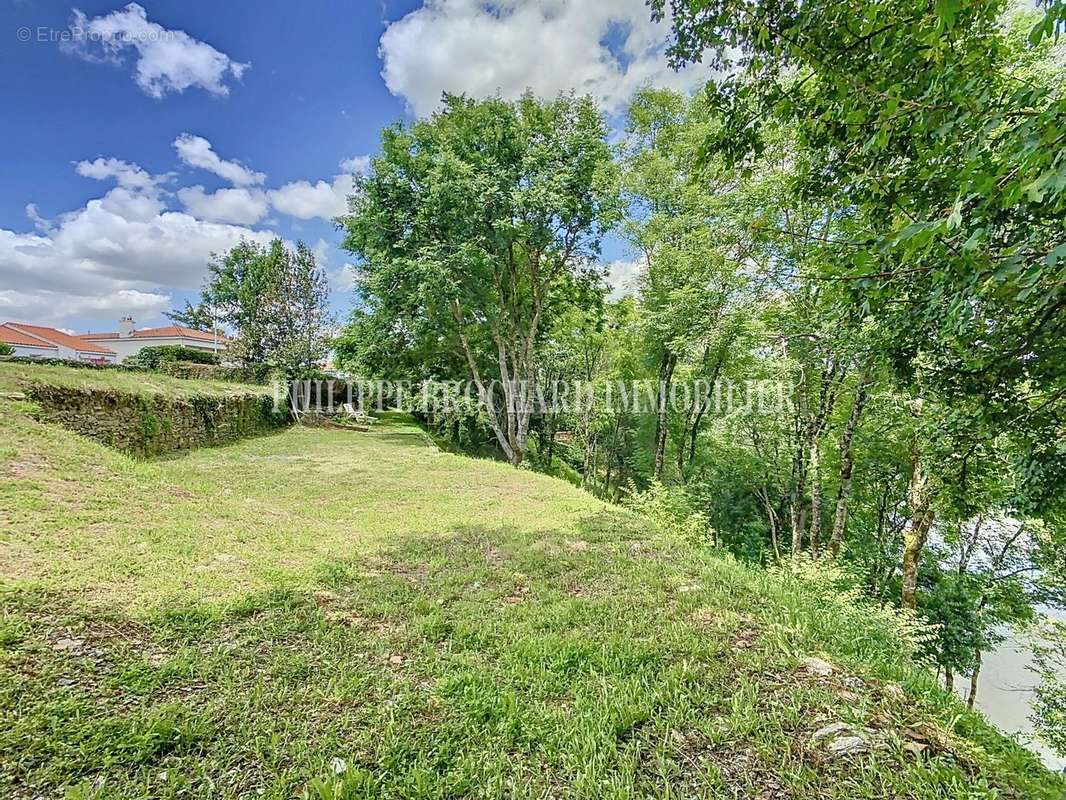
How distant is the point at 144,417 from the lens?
8781mm

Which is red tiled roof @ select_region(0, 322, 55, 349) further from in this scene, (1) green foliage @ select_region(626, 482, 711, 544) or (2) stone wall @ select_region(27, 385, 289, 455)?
(1) green foliage @ select_region(626, 482, 711, 544)

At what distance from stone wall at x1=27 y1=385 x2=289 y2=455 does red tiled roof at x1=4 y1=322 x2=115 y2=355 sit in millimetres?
33315

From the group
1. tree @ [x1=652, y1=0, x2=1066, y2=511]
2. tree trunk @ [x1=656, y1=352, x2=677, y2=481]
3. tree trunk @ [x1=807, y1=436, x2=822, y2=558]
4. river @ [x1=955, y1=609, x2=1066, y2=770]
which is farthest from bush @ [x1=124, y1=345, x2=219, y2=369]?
river @ [x1=955, y1=609, x2=1066, y2=770]

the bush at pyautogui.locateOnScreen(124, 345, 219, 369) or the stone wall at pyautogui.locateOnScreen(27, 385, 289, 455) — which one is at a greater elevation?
the bush at pyautogui.locateOnScreen(124, 345, 219, 369)

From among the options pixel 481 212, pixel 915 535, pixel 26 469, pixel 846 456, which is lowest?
pixel 915 535

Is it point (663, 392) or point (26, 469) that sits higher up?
point (663, 392)

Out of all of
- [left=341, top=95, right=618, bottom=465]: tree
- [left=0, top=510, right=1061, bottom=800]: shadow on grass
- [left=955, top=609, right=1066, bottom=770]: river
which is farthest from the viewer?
[left=341, top=95, right=618, bottom=465]: tree

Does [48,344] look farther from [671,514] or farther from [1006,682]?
[1006,682]

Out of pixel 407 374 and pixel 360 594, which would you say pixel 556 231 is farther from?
pixel 360 594

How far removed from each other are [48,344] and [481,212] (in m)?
41.7

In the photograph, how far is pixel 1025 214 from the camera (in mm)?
1794

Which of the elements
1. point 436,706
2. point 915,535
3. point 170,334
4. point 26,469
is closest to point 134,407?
point 26,469

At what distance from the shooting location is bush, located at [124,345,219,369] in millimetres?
17266

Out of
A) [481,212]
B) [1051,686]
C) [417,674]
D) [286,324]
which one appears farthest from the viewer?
[286,324]
